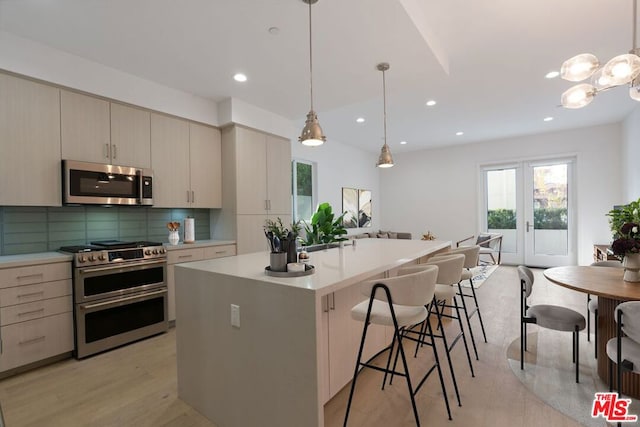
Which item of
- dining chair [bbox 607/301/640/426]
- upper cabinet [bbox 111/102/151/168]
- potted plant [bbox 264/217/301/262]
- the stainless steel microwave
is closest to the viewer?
dining chair [bbox 607/301/640/426]

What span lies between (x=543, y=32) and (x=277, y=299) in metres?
3.37

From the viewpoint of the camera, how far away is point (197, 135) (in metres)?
3.92

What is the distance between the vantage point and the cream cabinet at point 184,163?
354 centimetres

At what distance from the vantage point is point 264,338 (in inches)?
62.6

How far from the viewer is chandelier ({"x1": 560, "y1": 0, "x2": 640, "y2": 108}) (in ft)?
6.05

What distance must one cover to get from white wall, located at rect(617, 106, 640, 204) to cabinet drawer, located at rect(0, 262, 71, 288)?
291 inches

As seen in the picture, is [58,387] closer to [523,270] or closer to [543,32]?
[523,270]

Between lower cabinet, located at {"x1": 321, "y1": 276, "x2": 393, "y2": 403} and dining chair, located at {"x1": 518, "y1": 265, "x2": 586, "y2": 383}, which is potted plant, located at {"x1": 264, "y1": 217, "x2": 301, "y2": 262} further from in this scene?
dining chair, located at {"x1": 518, "y1": 265, "x2": 586, "y2": 383}

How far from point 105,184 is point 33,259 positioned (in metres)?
0.90

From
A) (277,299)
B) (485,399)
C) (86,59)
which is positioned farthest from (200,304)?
(86,59)

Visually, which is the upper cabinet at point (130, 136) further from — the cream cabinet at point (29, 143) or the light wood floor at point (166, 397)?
the light wood floor at point (166, 397)

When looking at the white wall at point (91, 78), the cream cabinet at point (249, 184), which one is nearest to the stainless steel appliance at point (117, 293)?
the cream cabinet at point (249, 184)

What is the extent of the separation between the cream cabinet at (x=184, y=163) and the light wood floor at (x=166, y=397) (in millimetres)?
1761

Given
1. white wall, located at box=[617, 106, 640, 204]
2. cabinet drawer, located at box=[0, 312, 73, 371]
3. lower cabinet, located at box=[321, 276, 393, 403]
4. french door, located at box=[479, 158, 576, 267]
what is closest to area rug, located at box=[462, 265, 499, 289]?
french door, located at box=[479, 158, 576, 267]
